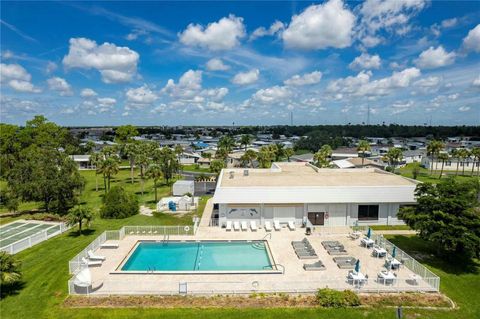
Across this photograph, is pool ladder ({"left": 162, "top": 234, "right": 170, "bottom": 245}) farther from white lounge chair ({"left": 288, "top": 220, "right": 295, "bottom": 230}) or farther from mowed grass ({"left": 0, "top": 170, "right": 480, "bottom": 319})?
white lounge chair ({"left": 288, "top": 220, "right": 295, "bottom": 230})

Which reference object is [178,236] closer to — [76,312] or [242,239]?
[242,239]

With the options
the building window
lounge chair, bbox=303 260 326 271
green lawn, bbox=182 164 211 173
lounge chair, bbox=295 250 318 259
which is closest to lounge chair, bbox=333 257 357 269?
lounge chair, bbox=303 260 326 271

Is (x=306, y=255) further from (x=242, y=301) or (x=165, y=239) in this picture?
(x=165, y=239)

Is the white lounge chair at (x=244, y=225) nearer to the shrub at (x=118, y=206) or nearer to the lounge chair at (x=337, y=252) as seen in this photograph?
the lounge chair at (x=337, y=252)

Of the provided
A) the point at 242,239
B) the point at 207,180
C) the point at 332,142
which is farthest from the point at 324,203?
the point at 332,142

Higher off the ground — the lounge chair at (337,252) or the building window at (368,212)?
the building window at (368,212)

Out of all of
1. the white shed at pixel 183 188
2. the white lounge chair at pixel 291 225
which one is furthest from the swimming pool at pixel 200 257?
the white shed at pixel 183 188
